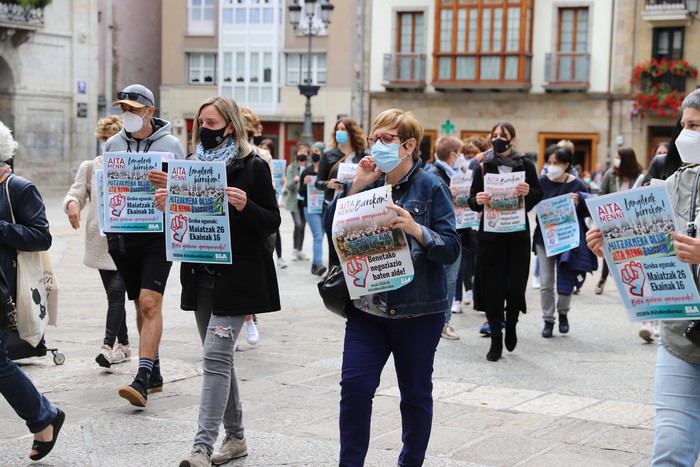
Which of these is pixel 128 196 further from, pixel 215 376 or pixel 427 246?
pixel 427 246

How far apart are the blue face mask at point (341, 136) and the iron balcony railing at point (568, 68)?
1116 inches

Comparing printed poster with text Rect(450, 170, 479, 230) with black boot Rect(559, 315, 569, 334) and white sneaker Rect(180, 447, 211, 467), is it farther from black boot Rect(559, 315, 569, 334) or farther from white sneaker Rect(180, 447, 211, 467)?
white sneaker Rect(180, 447, 211, 467)

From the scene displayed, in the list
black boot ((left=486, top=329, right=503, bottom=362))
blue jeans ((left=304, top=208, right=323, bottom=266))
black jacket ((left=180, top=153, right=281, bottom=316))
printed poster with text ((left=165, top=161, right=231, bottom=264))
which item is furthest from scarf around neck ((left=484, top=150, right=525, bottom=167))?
blue jeans ((left=304, top=208, right=323, bottom=266))

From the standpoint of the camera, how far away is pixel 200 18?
1831 inches

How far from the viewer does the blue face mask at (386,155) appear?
196 inches

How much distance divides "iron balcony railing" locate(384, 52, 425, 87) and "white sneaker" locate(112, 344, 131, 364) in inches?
1320

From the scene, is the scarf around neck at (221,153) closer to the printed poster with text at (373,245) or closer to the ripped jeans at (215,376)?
the ripped jeans at (215,376)

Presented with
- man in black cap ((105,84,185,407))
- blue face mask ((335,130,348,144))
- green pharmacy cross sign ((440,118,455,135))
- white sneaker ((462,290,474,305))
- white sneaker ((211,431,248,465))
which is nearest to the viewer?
white sneaker ((211,431,248,465))

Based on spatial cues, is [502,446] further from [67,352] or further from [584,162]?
[584,162]

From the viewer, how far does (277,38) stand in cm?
4534

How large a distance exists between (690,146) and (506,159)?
4.98 m

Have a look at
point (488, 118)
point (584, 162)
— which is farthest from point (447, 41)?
point (584, 162)

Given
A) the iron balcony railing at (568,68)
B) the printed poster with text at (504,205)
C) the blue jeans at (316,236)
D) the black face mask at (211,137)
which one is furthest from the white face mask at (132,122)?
the iron balcony railing at (568,68)

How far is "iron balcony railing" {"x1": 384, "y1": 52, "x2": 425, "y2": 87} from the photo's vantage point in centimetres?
4094
